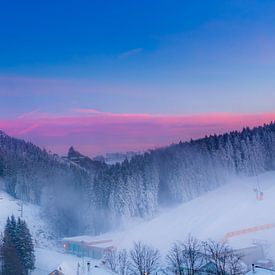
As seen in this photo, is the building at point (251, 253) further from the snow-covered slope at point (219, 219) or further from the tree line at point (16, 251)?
the tree line at point (16, 251)

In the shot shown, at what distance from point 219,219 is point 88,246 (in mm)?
25390

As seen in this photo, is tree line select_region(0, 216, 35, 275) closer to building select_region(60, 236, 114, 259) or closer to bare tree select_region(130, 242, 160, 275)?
bare tree select_region(130, 242, 160, 275)

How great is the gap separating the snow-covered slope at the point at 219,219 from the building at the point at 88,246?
283 centimetres

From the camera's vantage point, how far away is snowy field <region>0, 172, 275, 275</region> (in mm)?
67375

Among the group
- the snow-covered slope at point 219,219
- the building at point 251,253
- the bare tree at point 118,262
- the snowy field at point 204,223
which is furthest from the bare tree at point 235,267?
the bare tree at point 118,262

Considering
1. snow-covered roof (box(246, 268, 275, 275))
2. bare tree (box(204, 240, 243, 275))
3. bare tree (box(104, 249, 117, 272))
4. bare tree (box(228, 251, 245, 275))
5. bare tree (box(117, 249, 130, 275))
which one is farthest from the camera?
bare tree (box(104, 249, 117, 272))

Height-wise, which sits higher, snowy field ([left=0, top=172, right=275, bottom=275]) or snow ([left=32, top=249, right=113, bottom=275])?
snowy field ([left=0, top=172, right=275, bottom=275])

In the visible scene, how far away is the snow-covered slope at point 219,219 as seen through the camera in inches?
2761

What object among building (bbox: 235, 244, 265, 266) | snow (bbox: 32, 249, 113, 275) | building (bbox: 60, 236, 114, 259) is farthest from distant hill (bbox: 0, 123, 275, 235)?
building (bbox: 235, 244, 265, 266)

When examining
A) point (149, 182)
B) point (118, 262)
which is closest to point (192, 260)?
point (118, 262)

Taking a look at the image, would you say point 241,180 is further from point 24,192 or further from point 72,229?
point 24,192

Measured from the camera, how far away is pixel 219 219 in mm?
76562

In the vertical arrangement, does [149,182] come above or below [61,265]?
above

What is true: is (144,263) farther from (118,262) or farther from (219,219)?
(219,219)
